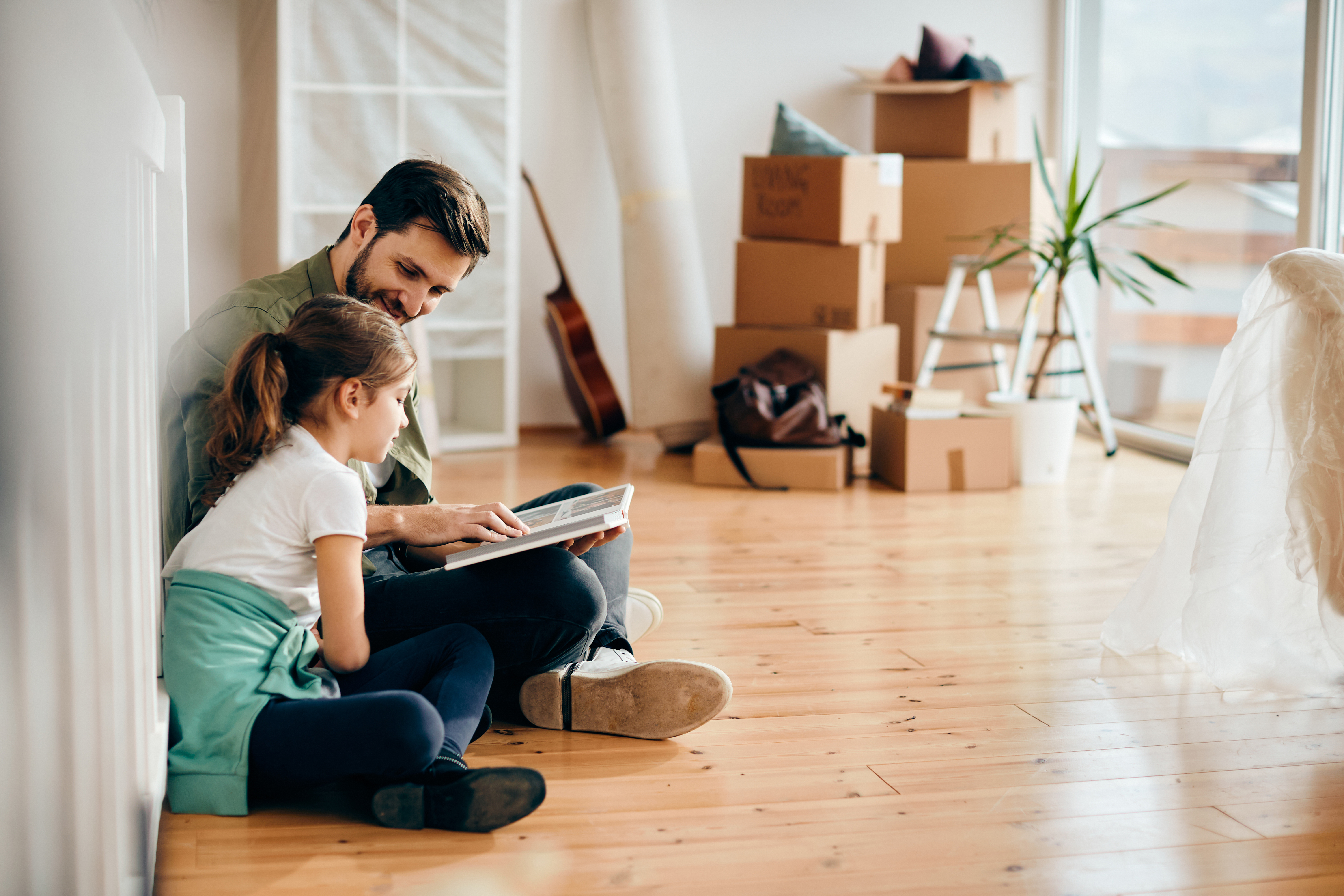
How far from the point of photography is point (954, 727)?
1.65m

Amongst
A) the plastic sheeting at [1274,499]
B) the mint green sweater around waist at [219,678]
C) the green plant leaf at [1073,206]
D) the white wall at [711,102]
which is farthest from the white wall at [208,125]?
the plastic sheeting at [1274,499]

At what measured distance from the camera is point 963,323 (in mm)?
4113

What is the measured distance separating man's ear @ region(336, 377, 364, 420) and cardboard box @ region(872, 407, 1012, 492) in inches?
89.4

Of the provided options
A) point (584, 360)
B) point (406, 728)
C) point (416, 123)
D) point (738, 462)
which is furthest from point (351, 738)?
point (584, 360)

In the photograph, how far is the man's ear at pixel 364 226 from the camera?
1562 millimetres

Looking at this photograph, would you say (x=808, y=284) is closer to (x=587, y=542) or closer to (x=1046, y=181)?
(x=1046, y=181)

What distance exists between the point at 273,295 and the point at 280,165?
89.6 inches

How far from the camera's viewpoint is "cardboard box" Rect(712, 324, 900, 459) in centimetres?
363

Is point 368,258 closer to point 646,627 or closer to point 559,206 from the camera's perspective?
point 646,627

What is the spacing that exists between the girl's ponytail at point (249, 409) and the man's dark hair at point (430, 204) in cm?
27

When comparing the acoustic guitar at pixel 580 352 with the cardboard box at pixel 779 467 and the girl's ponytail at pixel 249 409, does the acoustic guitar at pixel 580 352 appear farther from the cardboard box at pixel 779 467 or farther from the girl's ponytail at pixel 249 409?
the girl's ponytail at pixel 249 409

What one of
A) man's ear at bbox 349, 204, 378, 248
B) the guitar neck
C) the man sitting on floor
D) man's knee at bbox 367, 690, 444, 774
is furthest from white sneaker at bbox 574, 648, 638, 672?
the guitar neck

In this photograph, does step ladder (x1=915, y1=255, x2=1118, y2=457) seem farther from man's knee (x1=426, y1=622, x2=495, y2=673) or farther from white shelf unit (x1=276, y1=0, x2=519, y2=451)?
man's knee (x1=426, y1=622, x2=495, y2=673)

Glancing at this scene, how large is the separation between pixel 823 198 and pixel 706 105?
1.10 meters
